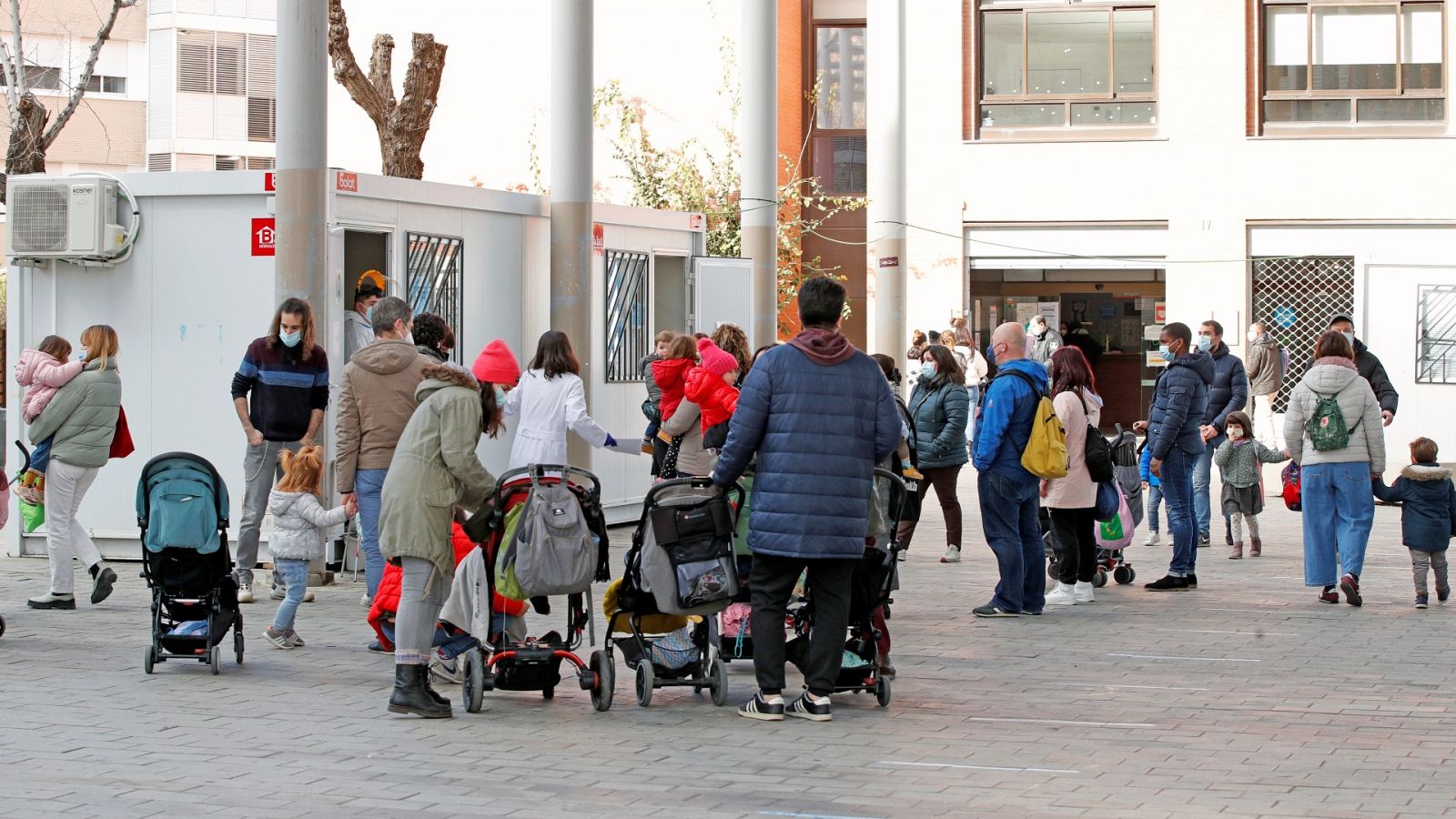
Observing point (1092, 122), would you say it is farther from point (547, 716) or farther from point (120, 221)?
point (547, 716)

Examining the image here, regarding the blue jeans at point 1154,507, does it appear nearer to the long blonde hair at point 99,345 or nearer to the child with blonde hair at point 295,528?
the child with blonde hair at point 295,528

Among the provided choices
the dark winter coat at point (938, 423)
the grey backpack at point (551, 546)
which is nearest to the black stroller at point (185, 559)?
the grey backpack at point (551, 546)

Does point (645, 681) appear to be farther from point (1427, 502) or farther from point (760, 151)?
point (760, 151)

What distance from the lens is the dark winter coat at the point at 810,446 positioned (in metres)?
8.12

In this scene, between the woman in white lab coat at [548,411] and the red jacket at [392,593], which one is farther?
the woman in white lab coat at [548,411]

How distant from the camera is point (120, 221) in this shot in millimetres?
13695

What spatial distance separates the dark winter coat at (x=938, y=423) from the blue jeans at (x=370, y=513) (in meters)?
5.30

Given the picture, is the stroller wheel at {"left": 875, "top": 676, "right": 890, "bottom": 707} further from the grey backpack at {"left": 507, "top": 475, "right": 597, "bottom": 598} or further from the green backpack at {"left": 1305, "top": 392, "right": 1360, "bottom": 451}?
the green backpack at {"left": 1305, "top": 392, "right": 1360, "bottom": 451}

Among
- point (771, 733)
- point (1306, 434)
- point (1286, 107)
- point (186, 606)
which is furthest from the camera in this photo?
point (1286, 107)

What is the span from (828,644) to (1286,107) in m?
23.3

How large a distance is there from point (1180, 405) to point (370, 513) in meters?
6.10

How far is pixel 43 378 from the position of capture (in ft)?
38.2

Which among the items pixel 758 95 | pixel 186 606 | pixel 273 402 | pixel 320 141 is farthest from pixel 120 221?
pixel 758 95

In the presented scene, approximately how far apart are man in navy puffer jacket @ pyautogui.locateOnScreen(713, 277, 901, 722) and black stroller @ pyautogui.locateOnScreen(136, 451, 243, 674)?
2.77 metres
